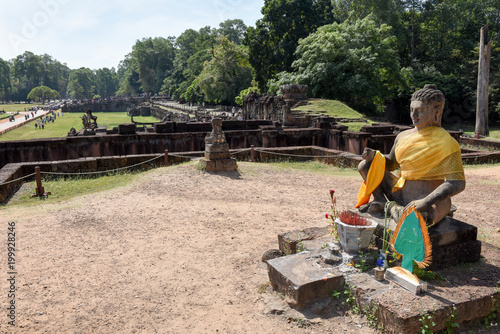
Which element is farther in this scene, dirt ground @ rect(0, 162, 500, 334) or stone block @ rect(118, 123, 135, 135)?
stone block @ rect(118, 123, 135, 135)

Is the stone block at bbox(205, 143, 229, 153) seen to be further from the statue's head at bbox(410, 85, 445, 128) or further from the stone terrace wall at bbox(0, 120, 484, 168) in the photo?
the statue's head at bbox(410, 85, 445, 128)

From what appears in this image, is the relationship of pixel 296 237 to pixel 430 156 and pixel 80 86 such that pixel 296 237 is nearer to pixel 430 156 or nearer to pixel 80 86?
pixel 430 156

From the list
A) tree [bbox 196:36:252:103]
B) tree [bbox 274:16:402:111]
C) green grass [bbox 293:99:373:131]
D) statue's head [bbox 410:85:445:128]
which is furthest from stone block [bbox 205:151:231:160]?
tree [bbox 196:36:252:103]

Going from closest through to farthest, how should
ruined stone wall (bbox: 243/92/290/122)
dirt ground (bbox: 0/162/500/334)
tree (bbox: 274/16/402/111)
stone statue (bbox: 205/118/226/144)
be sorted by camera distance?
1. dirt ground (bbox: 0/162/500/334)
2. stone statue (bbox: 205/118/226/144)
3. ruined stone wall (bbox: 243/92/290/122)
4. tree (bbox: 274/16/402/111)

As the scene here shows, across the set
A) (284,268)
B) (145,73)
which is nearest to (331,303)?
(284,268)

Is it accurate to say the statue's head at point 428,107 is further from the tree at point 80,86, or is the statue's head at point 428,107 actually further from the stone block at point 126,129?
the tree at point 80,86

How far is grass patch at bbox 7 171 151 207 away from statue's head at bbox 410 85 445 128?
22.7 feet

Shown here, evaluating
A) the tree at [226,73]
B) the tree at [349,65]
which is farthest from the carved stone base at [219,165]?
the tree at [226,73]

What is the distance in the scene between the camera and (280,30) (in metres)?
33.2

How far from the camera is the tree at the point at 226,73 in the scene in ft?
130

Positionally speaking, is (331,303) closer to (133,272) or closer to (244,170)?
(133,272)

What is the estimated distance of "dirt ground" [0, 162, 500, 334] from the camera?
11.7 feet

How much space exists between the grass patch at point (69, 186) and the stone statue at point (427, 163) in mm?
6606

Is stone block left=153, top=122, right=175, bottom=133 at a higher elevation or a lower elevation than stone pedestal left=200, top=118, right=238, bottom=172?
higher
